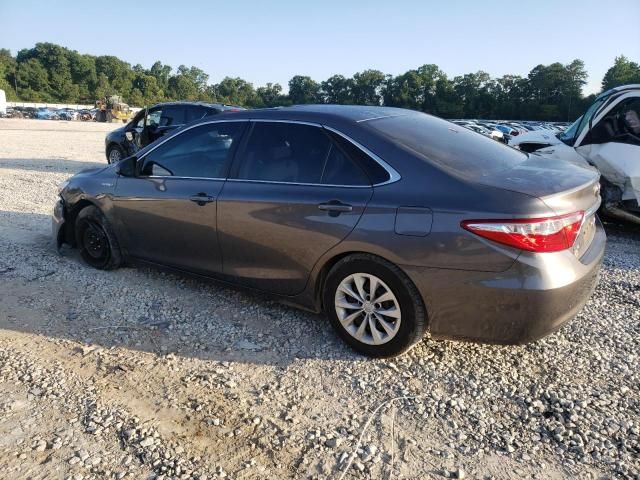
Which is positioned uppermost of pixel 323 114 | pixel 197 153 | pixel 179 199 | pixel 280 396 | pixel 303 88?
pixel 303 88

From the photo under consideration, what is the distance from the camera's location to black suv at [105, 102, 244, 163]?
35.3ft

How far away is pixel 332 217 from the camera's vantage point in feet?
10.5

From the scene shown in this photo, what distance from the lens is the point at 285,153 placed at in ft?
11.8

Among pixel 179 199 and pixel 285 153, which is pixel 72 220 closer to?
pixel 179 199

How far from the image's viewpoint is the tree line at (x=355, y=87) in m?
98.1

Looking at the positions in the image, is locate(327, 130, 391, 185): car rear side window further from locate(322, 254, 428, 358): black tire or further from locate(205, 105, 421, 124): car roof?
locate(322, 254, 428, 358): black tire

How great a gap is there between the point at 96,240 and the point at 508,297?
3.86 meters

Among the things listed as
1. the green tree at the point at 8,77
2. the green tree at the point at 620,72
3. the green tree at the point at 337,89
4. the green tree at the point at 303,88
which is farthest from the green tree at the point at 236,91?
the green tree at the point at 620,72

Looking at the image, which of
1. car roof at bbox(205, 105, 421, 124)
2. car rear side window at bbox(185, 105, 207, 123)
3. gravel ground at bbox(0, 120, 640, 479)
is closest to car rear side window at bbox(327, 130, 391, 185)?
car roof at bbox(205, 105, 421, 124)

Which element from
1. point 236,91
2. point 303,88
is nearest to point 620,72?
point 303,88

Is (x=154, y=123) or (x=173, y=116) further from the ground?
(x=173, y=116)

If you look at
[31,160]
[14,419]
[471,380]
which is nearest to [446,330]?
[471,380]

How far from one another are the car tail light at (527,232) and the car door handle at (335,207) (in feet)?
2.44

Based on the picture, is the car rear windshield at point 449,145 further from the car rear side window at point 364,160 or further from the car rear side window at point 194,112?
the car rear side window at point 194,112
